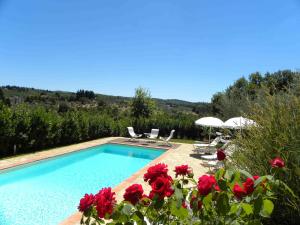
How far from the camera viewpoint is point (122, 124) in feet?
66.9

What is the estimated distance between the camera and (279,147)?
10.9 ft

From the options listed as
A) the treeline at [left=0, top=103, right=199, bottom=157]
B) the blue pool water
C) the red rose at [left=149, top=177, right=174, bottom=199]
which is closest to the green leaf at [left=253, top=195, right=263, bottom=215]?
the red rose at [left=149, top=177, right=174, bottom=199]

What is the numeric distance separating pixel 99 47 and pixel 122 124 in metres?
6.69

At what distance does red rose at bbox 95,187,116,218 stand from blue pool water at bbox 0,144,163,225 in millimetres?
5075

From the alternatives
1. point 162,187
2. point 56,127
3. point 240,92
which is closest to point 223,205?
point 162,187

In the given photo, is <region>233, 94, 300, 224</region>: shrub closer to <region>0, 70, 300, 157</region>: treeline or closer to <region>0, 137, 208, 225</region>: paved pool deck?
<region>0, 70, 300, 157</region>: treeline

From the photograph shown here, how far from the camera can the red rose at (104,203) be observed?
1673 millimetres

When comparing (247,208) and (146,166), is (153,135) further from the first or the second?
(247,208)

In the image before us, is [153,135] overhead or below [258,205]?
below

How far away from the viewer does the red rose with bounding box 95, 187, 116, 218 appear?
1.67 meters

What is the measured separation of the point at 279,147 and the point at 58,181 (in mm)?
8721

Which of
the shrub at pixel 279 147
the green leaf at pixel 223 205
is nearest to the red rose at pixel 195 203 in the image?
the green leaf at pixel 223 205

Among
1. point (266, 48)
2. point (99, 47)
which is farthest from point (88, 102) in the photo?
point (266, 48)

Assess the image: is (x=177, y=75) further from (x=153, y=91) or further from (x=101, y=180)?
(x=101, y=180)
